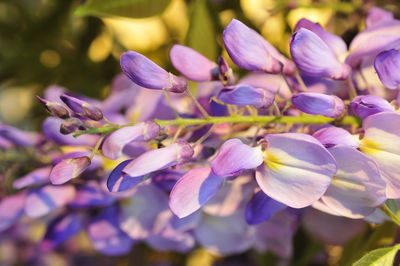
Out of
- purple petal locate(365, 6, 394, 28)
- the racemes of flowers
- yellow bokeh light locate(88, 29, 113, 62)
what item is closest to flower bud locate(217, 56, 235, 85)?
the racemes of flowers

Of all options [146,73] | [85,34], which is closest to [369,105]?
[146,73]

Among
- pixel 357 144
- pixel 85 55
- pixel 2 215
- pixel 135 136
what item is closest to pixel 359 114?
pixel 357 144

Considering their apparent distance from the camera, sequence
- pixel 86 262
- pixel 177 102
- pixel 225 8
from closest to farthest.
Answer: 1. pixel 177 102
2. pixel 225 8
3. pixel 86 262

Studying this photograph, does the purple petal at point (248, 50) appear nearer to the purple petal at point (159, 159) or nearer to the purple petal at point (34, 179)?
the purple petal at point (159, 159)

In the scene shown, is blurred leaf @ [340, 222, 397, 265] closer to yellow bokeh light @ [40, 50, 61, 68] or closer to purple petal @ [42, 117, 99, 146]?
purple petal @ [42, 117, 99, 146]

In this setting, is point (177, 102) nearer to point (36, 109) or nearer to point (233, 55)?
point (233, 55)

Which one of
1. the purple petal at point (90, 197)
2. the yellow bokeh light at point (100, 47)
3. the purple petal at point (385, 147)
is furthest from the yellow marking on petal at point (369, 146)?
the yellow bokeh light at point (100, 47)
